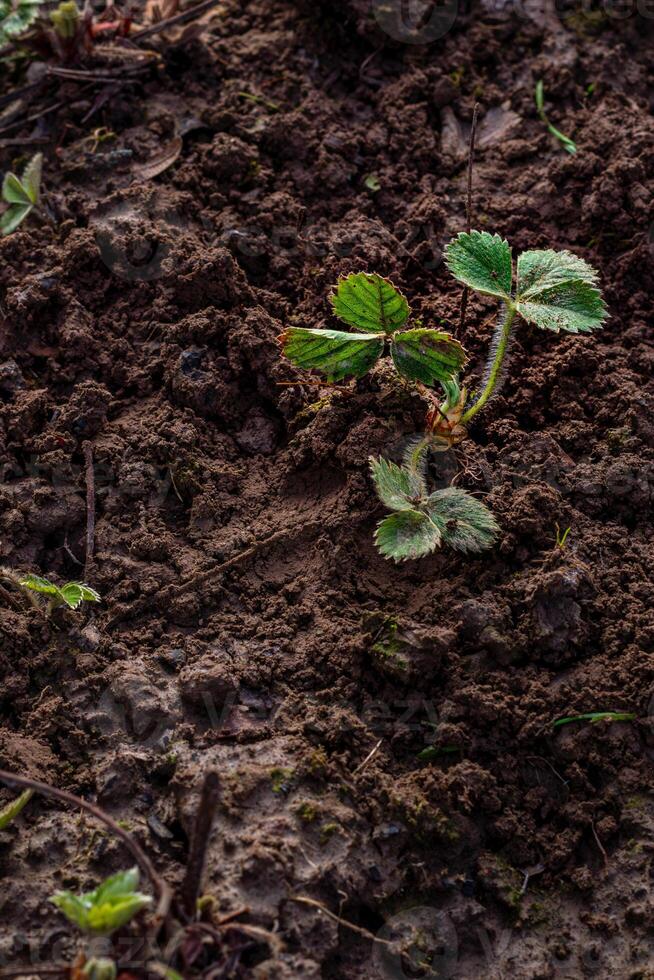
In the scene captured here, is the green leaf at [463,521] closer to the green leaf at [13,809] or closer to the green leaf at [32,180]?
the green leaf at [13,809]

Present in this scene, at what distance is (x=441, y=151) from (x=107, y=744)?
1.85 m

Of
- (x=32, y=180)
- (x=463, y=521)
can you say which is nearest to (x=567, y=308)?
(x=463, y=521)

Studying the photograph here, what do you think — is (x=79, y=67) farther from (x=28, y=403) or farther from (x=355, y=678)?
(x=355, y=678)

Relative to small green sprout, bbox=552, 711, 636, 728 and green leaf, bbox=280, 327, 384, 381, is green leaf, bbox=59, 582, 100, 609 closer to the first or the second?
green leaf, bbox=280, 327, 384, 381

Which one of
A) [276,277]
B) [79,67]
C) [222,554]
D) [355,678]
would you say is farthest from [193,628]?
[79,67]

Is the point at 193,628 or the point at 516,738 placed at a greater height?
the point at 193,628

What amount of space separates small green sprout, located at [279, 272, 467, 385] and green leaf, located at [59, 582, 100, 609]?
0.65 meters

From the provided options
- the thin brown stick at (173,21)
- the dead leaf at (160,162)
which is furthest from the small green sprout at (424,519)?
the thin brown stick at (173,21)

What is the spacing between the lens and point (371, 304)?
2113 mm

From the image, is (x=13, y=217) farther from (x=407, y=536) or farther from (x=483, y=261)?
(x=407, y=536)

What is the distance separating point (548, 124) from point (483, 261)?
2.85ft

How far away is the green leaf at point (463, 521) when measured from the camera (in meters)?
1.99

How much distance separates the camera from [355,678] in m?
1.94

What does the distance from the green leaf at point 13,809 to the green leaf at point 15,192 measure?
1585 mm
